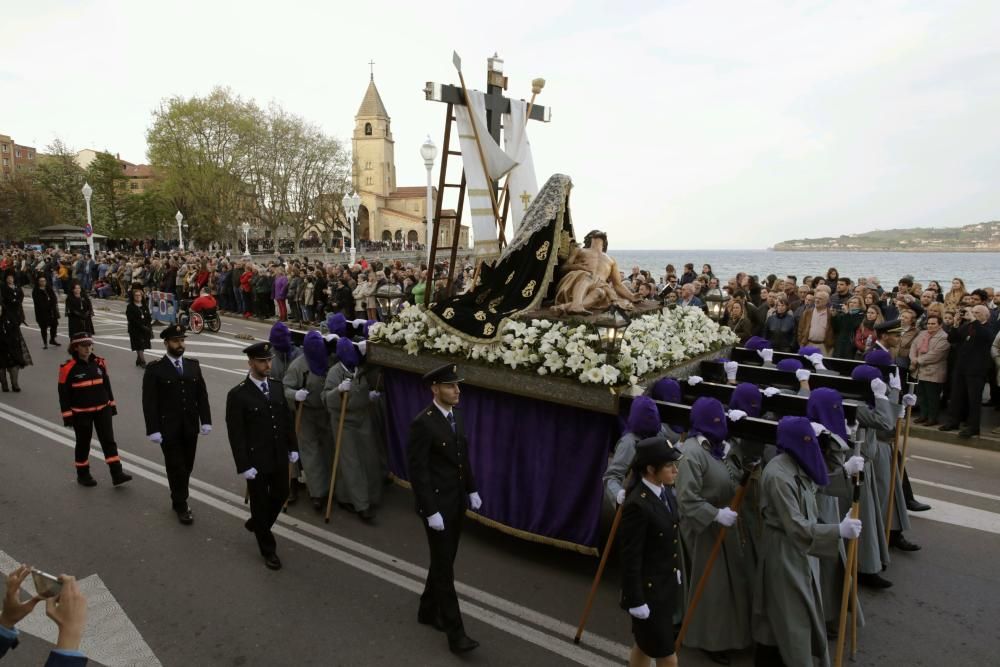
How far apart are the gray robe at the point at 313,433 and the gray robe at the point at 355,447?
171mm

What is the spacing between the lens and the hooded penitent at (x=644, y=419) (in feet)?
15.6

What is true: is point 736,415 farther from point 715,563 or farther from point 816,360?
point 816,360

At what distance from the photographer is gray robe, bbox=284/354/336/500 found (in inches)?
278

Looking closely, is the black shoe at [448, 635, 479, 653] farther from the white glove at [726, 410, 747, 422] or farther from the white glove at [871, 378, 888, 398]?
the white glove at [871, 378, 888, 398]

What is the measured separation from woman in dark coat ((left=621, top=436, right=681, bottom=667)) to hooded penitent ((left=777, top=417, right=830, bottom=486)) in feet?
3.33

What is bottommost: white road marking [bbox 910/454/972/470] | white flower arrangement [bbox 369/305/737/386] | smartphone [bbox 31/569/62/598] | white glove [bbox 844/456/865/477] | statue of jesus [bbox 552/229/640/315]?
white road marking [bbox 910/454/972/470]

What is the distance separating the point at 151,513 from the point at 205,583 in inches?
71.6

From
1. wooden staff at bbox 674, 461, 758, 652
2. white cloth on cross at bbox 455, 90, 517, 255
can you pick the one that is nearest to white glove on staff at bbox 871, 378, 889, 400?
wooden staff at bbox 674, 461, 758, 652

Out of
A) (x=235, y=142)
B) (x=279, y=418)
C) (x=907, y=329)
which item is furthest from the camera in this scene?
(x=235, y=142)

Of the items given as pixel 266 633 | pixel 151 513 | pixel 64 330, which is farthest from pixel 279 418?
pixel 64 330

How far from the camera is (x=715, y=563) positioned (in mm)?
4555

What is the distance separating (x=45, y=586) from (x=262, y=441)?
11.5ft

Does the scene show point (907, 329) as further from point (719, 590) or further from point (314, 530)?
point (314, 530)

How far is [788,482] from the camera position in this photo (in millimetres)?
4211
